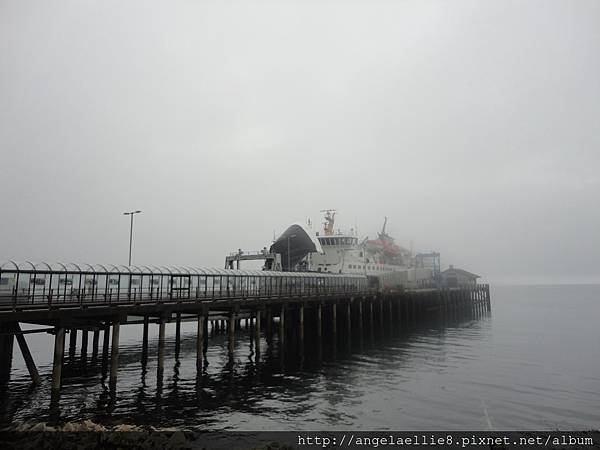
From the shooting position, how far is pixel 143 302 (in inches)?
1121

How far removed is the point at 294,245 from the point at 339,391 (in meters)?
47.2

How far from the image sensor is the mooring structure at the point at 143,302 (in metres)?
23.3

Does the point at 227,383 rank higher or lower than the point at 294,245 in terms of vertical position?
lower

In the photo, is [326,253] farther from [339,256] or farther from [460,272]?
[460,272]

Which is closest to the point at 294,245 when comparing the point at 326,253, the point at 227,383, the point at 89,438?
the point at 326,253

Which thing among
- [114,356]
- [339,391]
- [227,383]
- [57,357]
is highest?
[57,357]

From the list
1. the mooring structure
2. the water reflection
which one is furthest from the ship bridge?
the water reflection

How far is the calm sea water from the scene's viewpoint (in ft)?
72.0

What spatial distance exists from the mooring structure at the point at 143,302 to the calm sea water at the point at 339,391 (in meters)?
1.86

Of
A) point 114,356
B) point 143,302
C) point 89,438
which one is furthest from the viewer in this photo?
point 143,302

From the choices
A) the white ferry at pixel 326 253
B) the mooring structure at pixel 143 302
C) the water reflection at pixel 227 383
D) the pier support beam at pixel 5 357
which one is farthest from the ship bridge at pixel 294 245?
the pier support beam at pixel 5 357

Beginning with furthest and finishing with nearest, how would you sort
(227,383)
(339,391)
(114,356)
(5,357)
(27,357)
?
1. (5,357)
2. (227,383)
3. (339,391)
4. (27,357)
5. (114,356)

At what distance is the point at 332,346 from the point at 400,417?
23338 mm

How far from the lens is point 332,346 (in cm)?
4569
